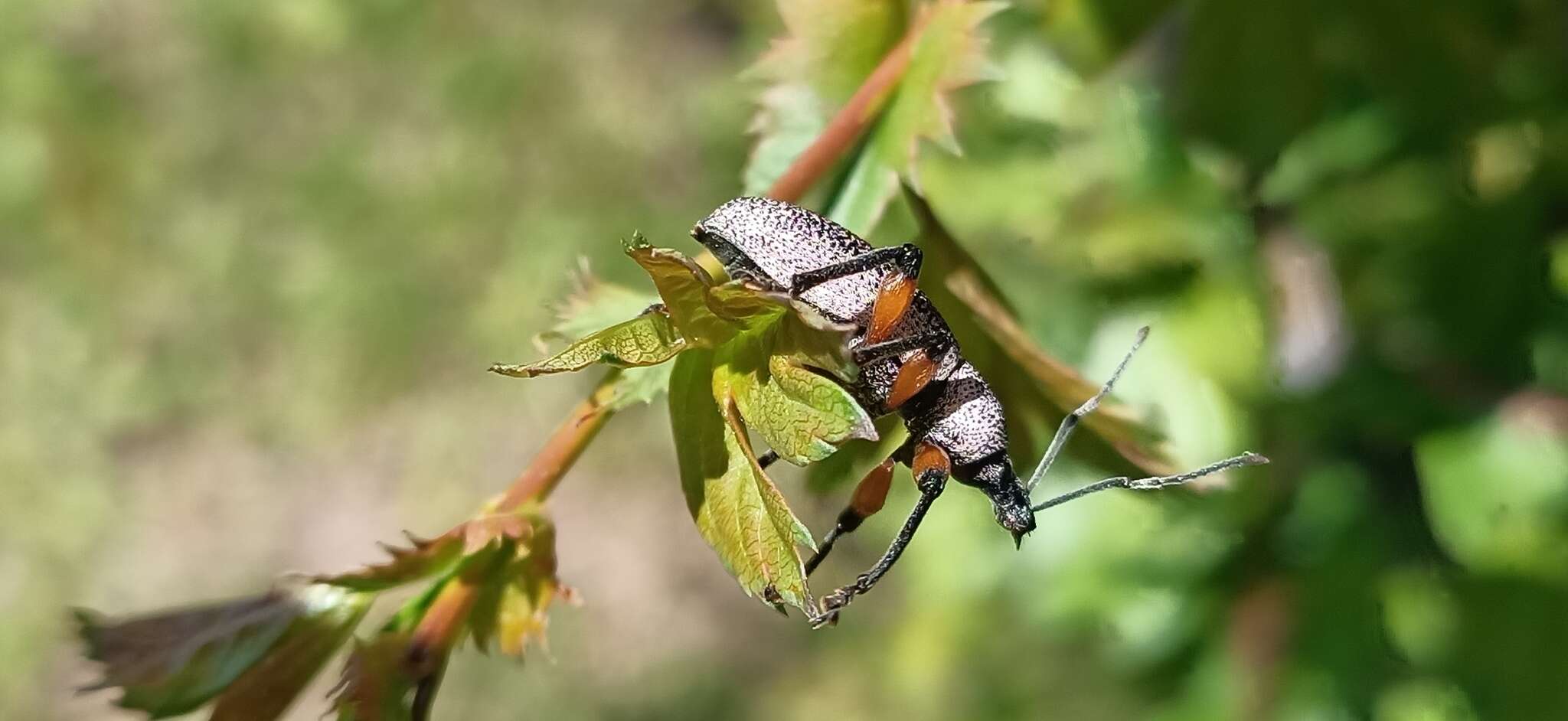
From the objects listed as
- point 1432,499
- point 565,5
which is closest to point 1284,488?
point 1432,499

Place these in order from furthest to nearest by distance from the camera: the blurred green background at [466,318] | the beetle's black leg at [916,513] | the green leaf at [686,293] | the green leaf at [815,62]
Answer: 1. the blurred green background at [466,318]
2. the green leaf at [815,62]
3. the beetle's black leg at [916,513]
4. the green leaf at [686,293]

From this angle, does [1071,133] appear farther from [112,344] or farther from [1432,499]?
[112,344]

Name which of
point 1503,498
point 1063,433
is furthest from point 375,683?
point 1503,498

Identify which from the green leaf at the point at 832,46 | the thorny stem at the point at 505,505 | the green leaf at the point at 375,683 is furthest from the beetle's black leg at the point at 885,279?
the green leaf at the point at 375,683

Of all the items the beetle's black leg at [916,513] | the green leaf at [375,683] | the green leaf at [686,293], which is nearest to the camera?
the green leaf at [686,293]

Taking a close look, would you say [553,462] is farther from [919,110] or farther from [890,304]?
[919,110]

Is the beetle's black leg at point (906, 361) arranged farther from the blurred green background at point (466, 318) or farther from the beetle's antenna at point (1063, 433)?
the blurred green background at point (466, 318)
